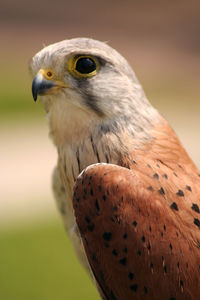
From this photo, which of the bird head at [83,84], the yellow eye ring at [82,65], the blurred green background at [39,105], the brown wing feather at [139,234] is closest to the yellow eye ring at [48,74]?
the bird head at [83,84]

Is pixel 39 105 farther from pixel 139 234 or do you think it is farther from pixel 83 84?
pixel 139 234

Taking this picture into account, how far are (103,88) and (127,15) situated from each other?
54.6 ft

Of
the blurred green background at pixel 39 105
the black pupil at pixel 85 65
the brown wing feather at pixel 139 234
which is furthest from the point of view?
the blurred green background at pixel 39 105

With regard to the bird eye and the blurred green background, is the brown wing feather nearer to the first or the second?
the bird eye

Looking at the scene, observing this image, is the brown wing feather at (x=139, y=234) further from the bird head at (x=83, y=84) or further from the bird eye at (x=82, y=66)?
the bird eye at (x=82, y=66)

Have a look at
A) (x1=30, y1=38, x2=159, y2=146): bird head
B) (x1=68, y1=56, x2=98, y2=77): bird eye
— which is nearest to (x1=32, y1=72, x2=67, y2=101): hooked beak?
(x1=30, y1=38, x2=159, y2=146): bird head

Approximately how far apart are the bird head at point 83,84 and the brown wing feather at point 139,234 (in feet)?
1.16

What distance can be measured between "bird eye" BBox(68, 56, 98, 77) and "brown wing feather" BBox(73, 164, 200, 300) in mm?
547

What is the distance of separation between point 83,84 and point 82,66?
10 centimetres

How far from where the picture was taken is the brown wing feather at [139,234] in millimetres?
3219

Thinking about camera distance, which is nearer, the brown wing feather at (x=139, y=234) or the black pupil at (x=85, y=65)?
the brown wing feather at (x=139, y=234)

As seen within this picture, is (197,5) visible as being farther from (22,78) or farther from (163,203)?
(163,203)

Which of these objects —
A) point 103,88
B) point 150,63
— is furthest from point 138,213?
point 150,63

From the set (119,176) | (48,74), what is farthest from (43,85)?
(119,176)
